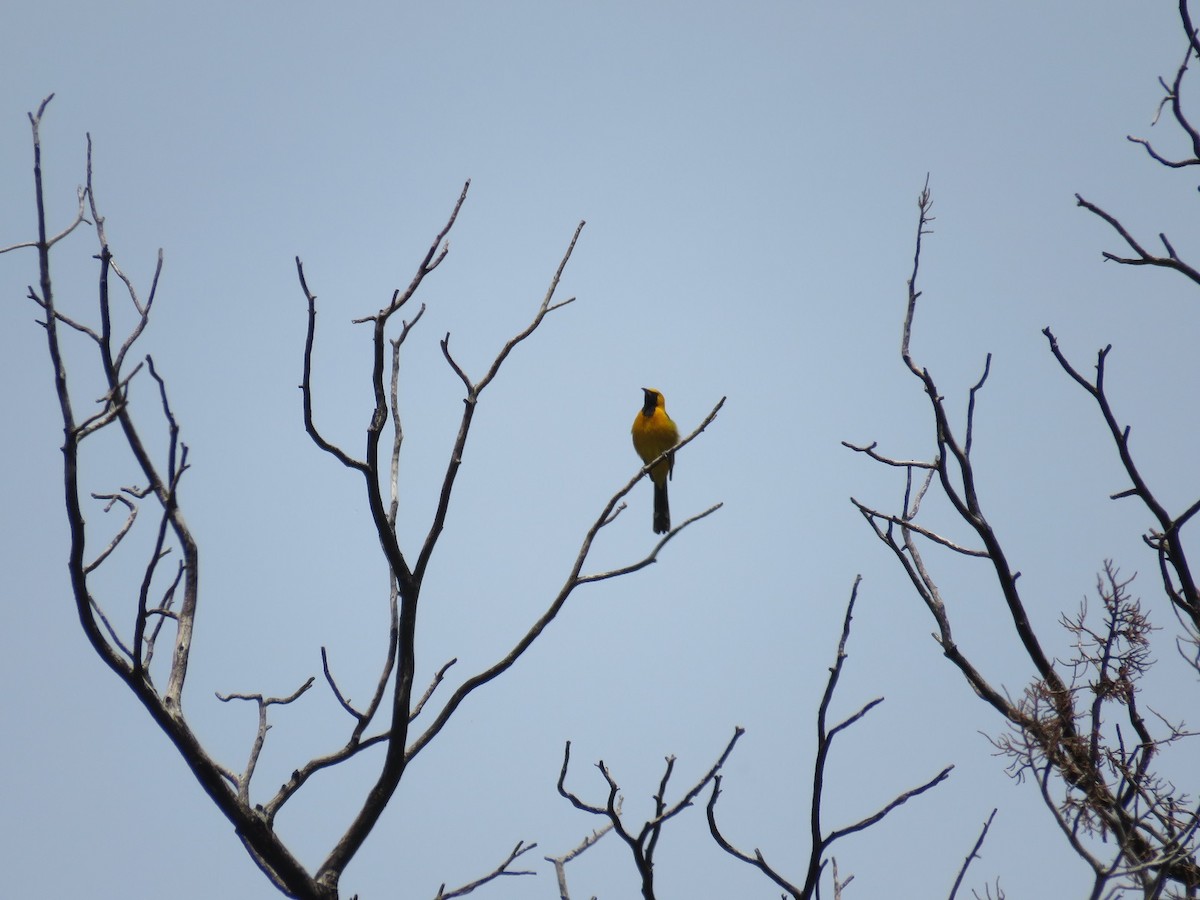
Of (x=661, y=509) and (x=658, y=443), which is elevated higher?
(x=658, y=443)

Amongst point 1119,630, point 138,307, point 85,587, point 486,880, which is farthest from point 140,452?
point 1119,630

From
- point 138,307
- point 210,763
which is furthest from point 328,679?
point 138,307

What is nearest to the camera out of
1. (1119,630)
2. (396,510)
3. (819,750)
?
(819,750)

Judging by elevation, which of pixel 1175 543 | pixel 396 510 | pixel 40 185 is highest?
pixel 40 185

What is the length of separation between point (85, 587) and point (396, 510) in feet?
3.37

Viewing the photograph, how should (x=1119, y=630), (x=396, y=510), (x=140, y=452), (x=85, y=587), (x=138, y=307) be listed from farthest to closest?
1. (x=138, y=307)
2. (x=140, y=452)
3. (x=396, y=510)
4. (x=1119, y=630)
5. (x=85, y=587)

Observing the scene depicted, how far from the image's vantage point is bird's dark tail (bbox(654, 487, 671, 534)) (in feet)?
32.9

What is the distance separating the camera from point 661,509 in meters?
10.1

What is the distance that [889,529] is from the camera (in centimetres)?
432

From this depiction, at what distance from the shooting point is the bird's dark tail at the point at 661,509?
32.9ft

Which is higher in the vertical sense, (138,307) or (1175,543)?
(138,307)

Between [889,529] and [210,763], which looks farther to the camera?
[889,529]

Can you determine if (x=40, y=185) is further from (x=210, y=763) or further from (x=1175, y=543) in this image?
(x=1175, y=543)

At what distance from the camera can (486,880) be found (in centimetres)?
389
